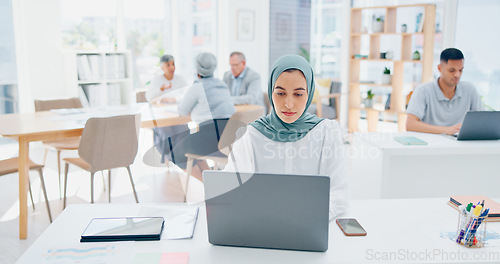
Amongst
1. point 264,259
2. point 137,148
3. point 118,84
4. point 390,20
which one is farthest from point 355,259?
point 390,20

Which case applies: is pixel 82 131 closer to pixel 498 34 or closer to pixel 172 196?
pixel 172 196

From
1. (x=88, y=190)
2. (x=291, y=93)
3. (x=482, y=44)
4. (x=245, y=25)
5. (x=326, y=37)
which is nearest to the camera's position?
(x=291, y=93)

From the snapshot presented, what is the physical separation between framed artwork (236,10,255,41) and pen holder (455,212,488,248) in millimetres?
5947

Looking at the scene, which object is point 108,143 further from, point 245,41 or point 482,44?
point 482,44

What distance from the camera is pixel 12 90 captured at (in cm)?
543

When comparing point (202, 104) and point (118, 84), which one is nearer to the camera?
point (202, 104)

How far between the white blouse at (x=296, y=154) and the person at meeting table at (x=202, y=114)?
166 cm

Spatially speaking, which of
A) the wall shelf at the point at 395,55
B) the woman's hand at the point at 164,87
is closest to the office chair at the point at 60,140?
the woman's hand at the point at 164,87

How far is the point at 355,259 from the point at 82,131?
7.83 feet

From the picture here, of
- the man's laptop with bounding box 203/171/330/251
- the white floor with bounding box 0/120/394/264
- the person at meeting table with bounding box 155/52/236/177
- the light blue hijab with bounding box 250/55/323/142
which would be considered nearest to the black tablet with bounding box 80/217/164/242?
the man's laptop with bounding box 203/171/330/251

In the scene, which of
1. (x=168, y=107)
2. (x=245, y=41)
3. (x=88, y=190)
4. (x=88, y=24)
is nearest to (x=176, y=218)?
(x=168, y=107)

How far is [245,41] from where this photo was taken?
7.11 metres

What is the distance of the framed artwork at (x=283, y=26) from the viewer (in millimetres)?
7332

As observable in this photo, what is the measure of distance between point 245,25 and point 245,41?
0.81ft
